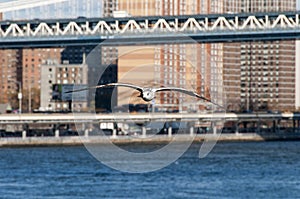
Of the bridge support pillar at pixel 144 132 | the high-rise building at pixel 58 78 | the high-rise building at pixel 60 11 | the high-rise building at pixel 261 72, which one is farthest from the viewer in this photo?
the high-rise building at pixel 261 72

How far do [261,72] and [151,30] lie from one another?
6578 cm

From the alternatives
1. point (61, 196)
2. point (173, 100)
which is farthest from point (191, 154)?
point (173, 100)

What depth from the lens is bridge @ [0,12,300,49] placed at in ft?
219

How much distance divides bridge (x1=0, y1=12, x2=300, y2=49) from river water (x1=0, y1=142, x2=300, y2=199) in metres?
14.2

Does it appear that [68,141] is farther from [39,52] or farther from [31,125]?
[39,52]

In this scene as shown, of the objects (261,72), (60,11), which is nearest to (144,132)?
(60,11)

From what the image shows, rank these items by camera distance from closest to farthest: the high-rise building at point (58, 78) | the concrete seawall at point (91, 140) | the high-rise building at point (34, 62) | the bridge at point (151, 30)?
1. the bridge at point (151, 30)
2. the concrete seawall at point (91, 140)
3. the high-rise building at point (58, 78)
4. the high-rise building at point (34, 62)

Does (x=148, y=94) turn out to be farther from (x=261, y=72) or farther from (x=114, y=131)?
(x=261, y=72)

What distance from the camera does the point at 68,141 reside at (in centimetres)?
7000

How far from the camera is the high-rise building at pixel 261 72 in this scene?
126m

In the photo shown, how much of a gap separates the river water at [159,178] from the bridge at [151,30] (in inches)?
560

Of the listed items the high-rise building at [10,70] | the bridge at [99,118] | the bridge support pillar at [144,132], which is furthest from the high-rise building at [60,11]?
the high-rise building at [10,70]

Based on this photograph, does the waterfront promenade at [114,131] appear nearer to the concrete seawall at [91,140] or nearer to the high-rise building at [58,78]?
the concrete seawall at [91,140]

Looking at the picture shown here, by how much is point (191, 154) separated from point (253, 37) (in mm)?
12891
